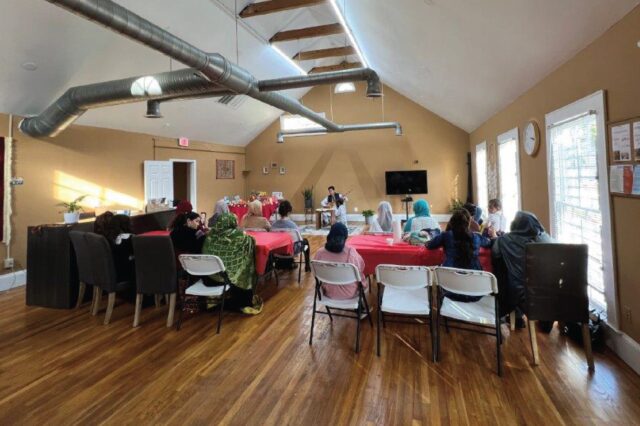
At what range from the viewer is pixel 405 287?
252cm

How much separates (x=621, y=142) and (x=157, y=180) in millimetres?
8137

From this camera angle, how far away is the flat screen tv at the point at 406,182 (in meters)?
9.75

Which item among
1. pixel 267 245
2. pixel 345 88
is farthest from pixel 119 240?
pixel 345 88

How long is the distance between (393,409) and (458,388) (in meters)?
0.52

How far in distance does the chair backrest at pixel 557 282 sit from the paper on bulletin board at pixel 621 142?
758mm

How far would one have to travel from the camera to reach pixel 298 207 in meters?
11.1

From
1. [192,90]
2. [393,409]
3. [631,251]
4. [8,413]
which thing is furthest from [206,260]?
[631,251]

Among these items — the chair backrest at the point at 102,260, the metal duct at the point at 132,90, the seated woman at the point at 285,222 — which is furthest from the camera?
the seated woman at the point at 285,222

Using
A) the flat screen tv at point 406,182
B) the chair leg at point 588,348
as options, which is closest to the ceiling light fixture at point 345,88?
the flat screen tv at point 406,182

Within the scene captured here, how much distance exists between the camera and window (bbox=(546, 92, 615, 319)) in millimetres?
2590

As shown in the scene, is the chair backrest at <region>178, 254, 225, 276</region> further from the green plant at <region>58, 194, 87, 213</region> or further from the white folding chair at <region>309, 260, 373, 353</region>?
the green plant at <region>58, 194, 87, 213</region>

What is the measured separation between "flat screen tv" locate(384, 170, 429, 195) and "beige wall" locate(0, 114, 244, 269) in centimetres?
605

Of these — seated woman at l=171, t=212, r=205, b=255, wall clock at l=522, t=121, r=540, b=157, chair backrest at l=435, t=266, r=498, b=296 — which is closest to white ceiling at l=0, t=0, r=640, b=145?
wall clock at l=522, t=121, r=540, b=157

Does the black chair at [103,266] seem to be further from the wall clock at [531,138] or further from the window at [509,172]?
the window at [509,172]
